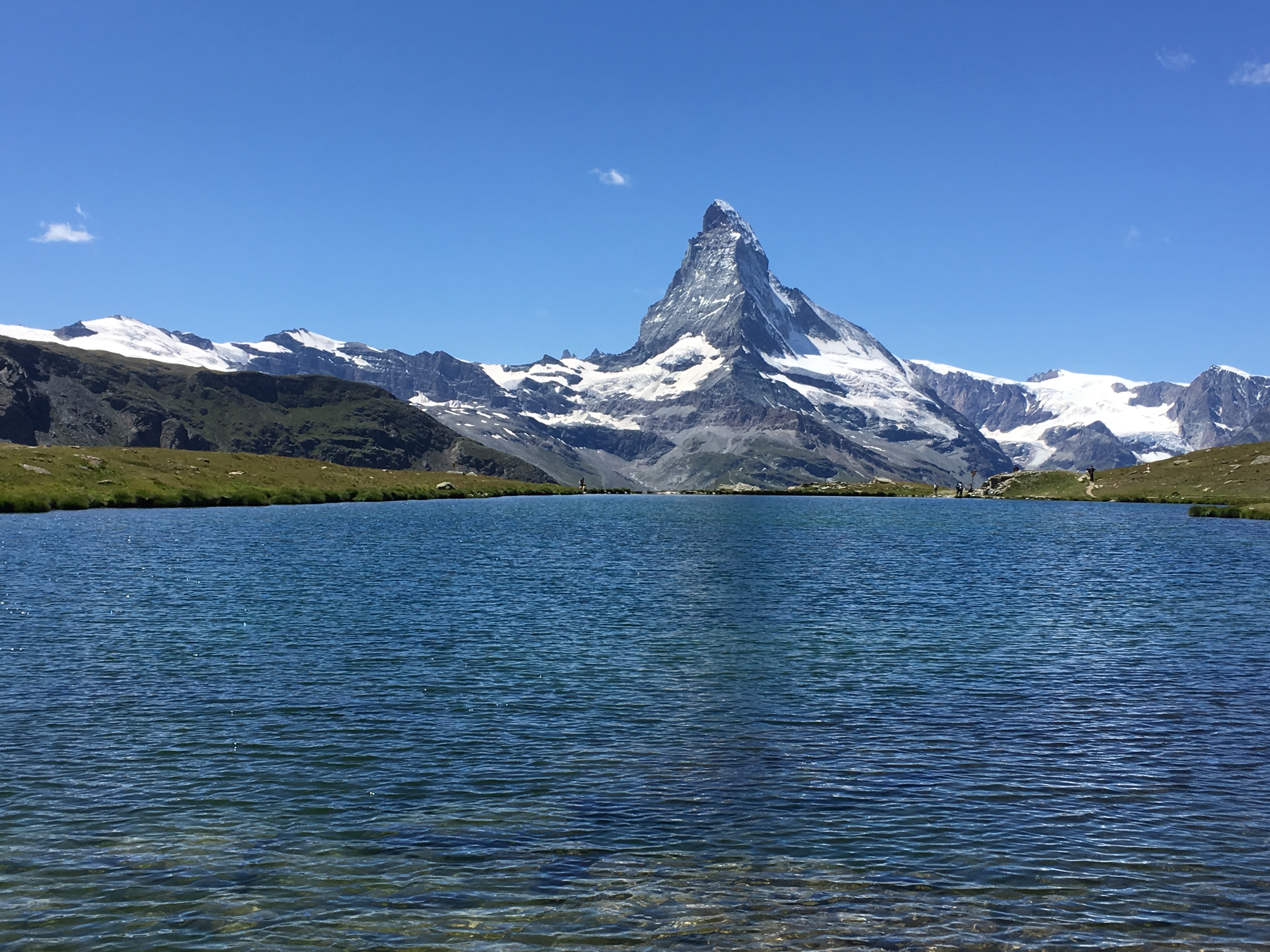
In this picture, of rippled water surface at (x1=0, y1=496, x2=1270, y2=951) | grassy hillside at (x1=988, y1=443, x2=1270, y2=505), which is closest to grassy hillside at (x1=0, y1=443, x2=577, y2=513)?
rippled water surface at (x1=0, y1=496, x2=1270, y2=951)

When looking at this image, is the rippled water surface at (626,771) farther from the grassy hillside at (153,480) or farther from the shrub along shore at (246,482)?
the shrub along shore at (246,482)

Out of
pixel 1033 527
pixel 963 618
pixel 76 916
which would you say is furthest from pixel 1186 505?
pixel 76 916

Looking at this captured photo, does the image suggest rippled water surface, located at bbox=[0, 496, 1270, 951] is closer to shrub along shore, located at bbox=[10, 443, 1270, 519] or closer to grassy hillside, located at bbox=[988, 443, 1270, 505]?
shrub along shore, located at bbox=[10, 443, 1270, 519]

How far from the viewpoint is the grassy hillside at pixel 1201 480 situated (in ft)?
504

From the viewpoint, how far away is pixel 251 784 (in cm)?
2080

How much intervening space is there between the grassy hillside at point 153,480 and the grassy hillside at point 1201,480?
14673 cm

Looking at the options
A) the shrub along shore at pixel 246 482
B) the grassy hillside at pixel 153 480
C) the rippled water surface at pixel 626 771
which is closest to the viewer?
the rippled water surface at pixel 626 771

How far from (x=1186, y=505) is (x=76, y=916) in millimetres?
181118

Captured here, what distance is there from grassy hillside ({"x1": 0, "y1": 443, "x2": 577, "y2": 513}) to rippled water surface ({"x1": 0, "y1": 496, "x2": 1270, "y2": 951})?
75.4m

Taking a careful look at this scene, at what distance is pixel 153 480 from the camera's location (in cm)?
13462

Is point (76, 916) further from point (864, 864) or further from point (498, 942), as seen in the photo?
point (864, 864)

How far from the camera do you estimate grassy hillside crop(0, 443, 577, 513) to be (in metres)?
116

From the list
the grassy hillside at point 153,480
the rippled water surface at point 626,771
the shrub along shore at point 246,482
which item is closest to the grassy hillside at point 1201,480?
the shrub along shore at point 246,482

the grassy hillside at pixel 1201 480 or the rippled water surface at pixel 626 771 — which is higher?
the grassy hillside at pixel 1201 480
